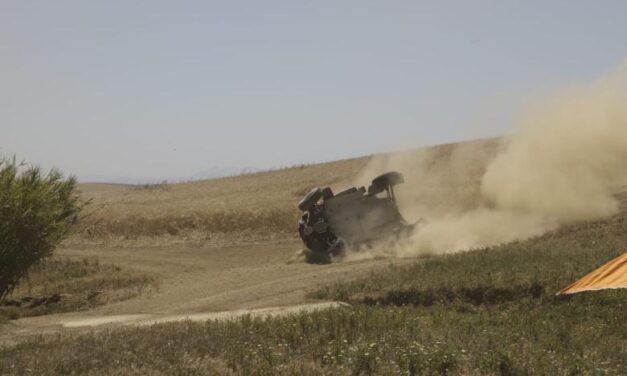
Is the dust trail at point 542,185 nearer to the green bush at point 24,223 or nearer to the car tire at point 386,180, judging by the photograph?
the car tire at point 386,180

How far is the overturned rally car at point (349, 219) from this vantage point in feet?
87.1

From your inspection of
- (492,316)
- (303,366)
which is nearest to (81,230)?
(492,316)

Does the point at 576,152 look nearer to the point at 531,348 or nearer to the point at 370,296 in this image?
the point at 370,296

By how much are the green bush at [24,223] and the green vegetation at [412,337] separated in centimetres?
739

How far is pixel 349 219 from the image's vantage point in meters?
27.3

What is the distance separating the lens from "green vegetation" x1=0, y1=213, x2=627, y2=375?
9.35m

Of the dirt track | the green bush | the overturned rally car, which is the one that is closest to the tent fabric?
the dirt track

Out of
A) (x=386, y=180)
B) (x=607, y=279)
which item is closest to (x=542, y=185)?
(x=386, y=180)

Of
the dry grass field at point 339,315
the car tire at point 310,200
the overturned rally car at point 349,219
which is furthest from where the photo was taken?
the car tire at point 310,200

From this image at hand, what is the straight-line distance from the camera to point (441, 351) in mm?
9594

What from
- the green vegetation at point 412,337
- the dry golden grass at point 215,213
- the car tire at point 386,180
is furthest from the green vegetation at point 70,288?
the car tire at point 386,180

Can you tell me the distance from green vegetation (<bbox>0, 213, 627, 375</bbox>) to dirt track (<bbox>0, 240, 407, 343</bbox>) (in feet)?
6.00

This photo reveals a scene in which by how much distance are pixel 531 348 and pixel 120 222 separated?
34830 mm

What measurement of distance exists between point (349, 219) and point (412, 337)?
16.2 metres
